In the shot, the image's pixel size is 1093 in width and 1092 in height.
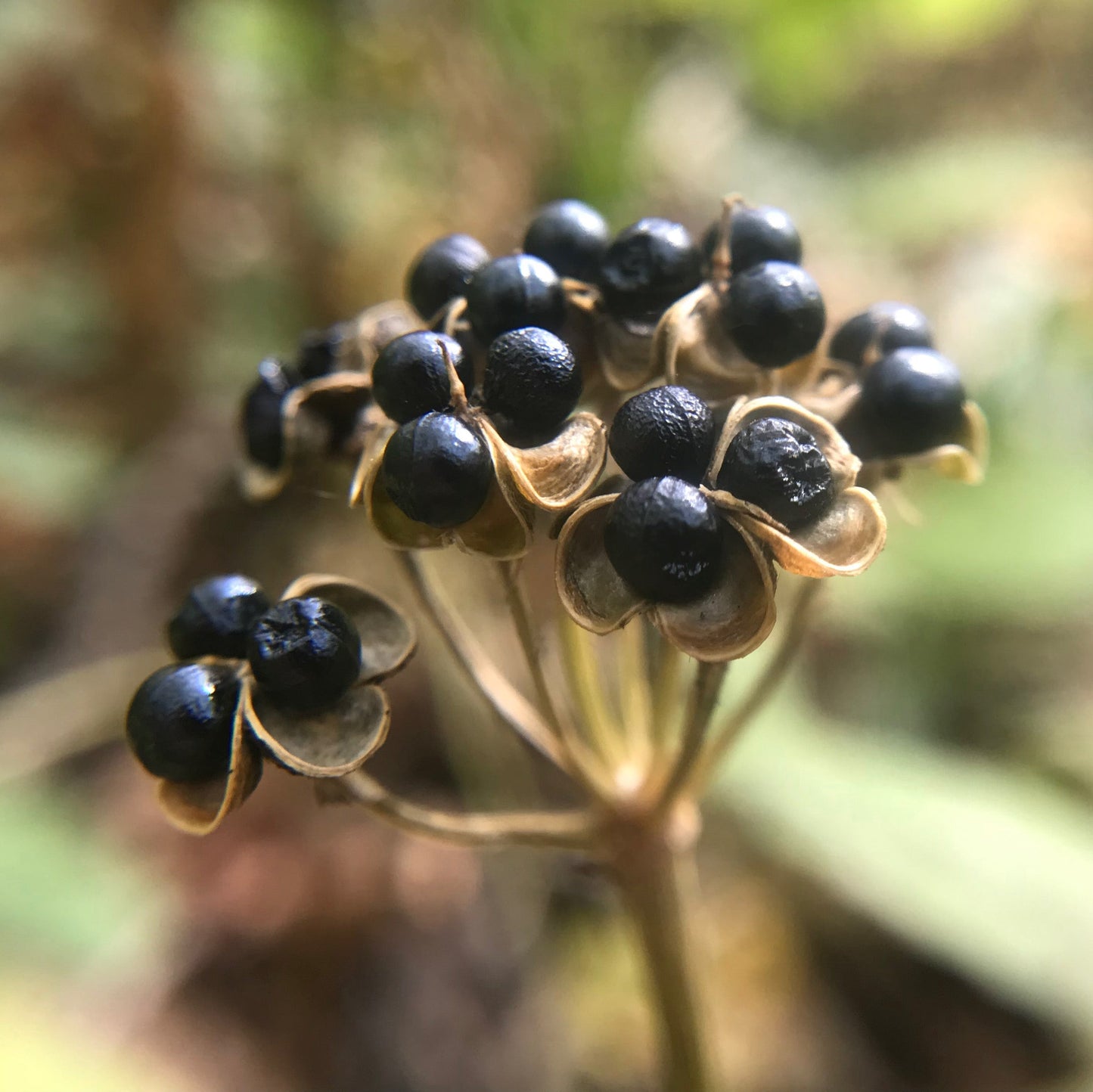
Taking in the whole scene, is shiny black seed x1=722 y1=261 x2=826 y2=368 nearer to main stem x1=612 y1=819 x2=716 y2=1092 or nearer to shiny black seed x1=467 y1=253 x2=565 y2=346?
shiny black seed x1=467 y1=253 x2=565 y2=346

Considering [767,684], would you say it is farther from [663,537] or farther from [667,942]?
[663,537]

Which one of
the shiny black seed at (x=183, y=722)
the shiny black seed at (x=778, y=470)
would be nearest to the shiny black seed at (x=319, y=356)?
the shiny black seed at (x=183, y=722)

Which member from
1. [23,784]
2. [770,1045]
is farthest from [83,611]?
[770,1045]

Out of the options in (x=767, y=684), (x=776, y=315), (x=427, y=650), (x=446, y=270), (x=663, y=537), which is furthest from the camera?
(x=427, y=650)

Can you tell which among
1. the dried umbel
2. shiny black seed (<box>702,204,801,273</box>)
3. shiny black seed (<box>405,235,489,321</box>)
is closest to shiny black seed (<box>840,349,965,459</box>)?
the dried umbel

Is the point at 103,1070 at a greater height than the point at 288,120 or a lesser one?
lesser

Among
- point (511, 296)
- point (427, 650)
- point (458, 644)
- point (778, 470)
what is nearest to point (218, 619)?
point (458, 644)

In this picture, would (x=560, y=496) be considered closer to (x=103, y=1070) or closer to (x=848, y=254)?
(x=103, y=1070)
